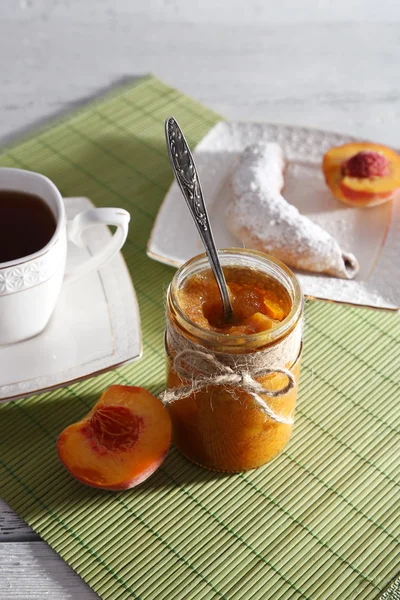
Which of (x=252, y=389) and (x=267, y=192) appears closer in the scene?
(x=252, y=389)

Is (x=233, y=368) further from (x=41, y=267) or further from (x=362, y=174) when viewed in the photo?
(x=362, y=174)

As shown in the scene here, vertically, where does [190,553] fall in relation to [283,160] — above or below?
below

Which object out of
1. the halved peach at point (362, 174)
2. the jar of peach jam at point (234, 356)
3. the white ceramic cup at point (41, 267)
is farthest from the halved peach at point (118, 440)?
the halved peach at point (362, 174)

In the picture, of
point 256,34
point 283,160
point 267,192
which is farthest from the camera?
point 256,34

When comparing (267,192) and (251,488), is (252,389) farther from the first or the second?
(267,192)

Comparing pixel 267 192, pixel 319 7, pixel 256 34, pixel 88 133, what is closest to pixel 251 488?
pixel 267 192

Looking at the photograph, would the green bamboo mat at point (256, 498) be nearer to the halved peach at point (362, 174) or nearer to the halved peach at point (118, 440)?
the halved peach at point (118, 440)

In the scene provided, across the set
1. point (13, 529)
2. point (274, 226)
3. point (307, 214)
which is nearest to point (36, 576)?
point (13, 529)

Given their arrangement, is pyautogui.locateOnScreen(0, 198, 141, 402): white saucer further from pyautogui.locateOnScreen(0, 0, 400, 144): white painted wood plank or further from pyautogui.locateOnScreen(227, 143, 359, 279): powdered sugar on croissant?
pyautogui.locateOnScreen(0, 0, 400, 144): white painted wood plank
